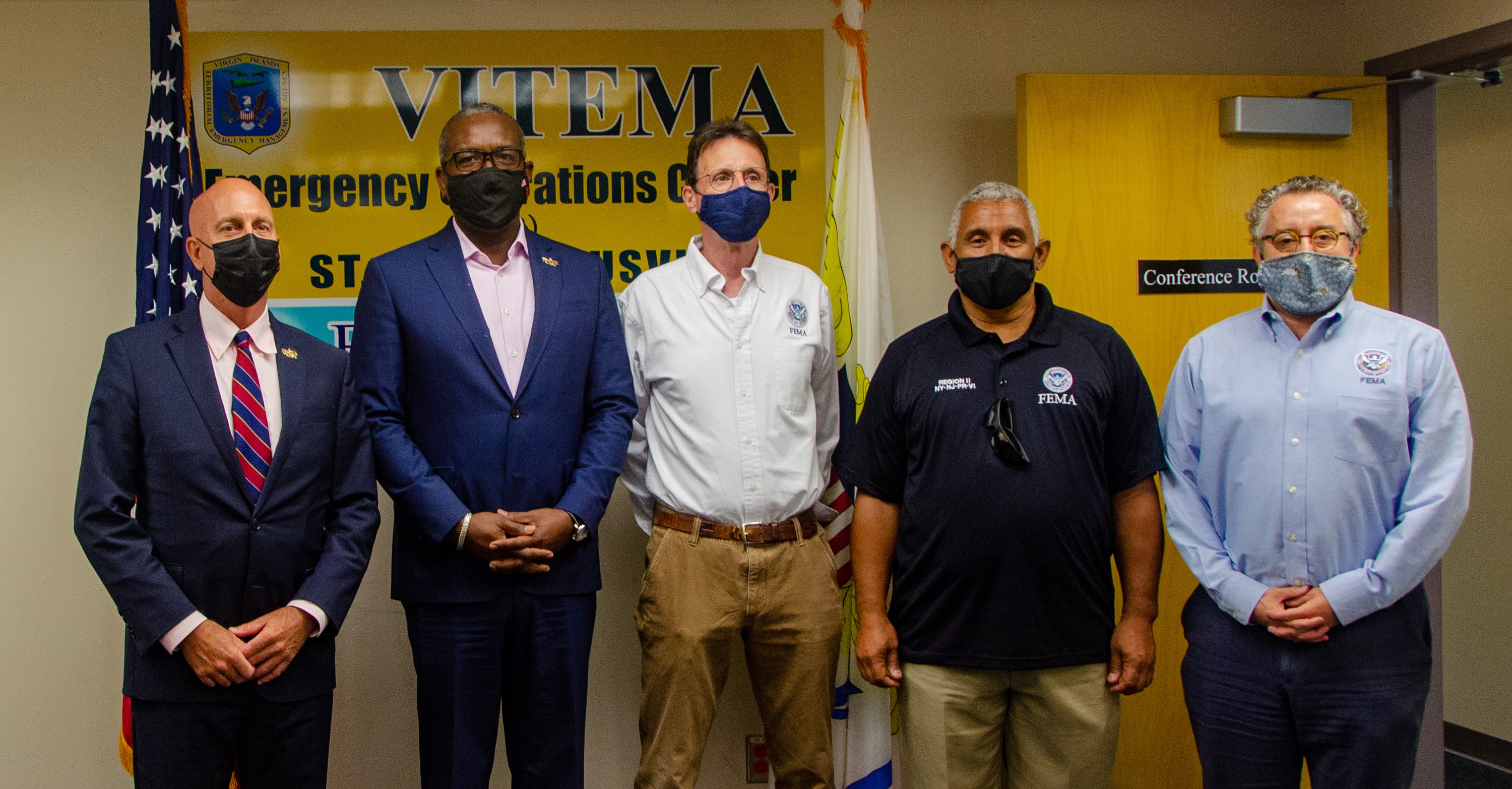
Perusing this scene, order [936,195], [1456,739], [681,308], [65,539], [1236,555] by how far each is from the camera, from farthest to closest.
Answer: [1456,739], [936,195], [65,539], [681,308], [1236,555]

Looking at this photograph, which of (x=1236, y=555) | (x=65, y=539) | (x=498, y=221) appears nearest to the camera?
(x=1236, y=555)

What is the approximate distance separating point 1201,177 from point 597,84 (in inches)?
77.3

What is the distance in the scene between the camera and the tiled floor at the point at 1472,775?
3549mm

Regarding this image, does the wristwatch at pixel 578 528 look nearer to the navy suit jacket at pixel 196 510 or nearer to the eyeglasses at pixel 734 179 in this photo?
the navy suit jacket at pixel 196 510

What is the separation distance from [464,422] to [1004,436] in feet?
4.01

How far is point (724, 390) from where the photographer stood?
8.15ft

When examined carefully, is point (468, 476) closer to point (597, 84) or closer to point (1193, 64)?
point (597, 84)

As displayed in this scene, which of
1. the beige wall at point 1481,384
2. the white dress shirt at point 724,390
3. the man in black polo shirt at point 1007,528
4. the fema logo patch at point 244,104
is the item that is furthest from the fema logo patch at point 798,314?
the beige wall at point 1481,384

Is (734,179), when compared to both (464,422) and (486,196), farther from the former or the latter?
(464,422)

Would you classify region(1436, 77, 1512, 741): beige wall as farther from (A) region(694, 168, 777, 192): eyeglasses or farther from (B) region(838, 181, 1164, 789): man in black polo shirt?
(A) region(694, 168, 777, 192): eyeglasses

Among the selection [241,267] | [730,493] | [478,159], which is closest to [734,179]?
[478,159]

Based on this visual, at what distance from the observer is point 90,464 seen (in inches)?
78.4

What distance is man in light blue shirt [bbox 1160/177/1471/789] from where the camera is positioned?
6.77 feet

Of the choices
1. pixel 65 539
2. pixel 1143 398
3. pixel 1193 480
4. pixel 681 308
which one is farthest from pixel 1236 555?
pixel 65 539
